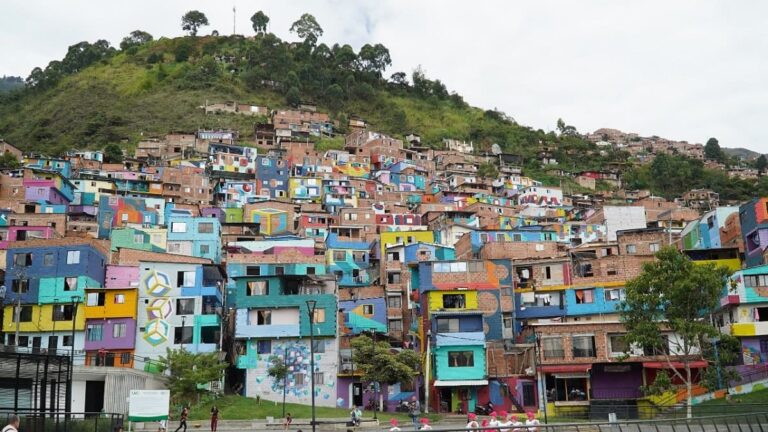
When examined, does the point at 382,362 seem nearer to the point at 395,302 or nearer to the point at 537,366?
the point at 537,366

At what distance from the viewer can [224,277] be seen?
58.4 meters

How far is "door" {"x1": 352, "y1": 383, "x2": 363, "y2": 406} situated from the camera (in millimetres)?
50250

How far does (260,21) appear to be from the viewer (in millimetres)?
179000

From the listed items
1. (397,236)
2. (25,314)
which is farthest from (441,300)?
(25,314)

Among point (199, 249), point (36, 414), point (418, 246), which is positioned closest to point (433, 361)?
point (418, 246)

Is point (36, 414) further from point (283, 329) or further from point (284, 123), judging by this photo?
point (284, 123)

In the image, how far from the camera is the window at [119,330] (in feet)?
166

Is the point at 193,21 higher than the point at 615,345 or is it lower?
higher

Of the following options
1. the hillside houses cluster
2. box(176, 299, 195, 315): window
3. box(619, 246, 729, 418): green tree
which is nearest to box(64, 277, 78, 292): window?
the hillside houses cluster

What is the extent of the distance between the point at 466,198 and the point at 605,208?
756 inches

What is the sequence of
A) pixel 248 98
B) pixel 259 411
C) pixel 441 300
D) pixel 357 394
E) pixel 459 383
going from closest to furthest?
pixel 259 411 → pixel 459 383 → pixel 357 394 → pixel 441 300 → pixel 248 98

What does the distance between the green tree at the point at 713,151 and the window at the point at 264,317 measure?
6352 inches

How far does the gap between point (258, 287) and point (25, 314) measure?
52.9 feet

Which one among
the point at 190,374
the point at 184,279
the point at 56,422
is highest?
the point at 184,279
